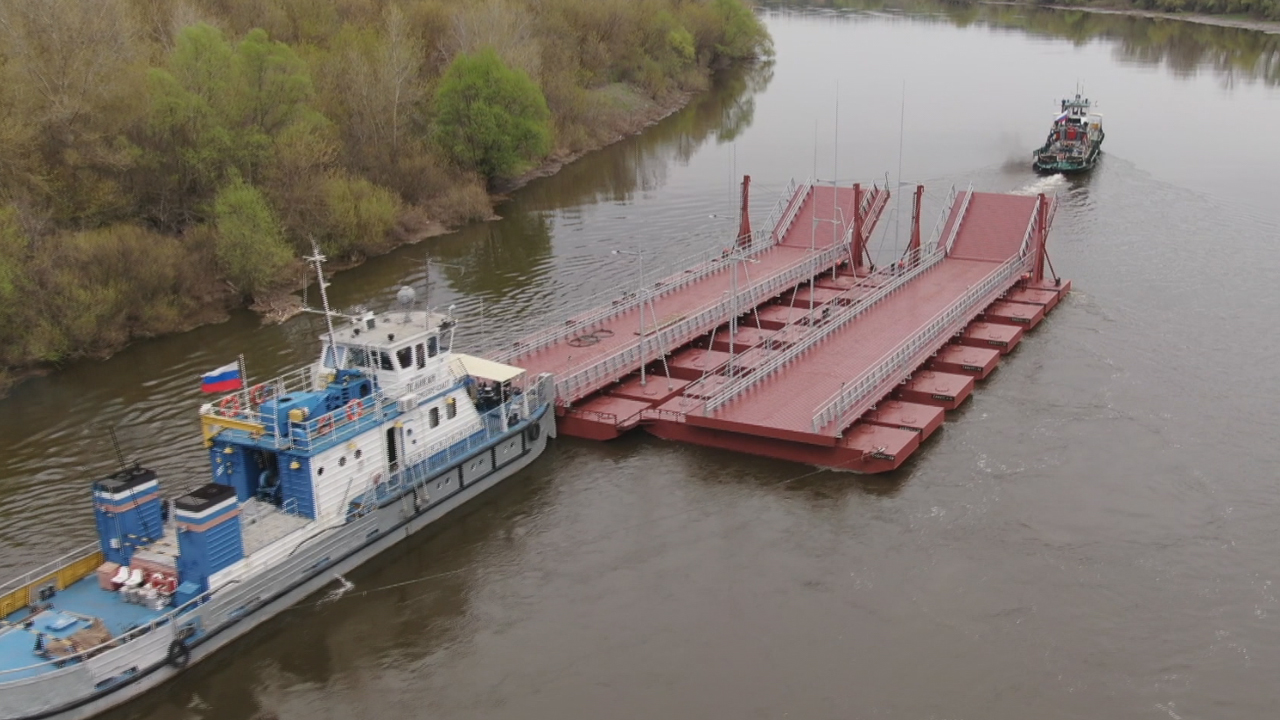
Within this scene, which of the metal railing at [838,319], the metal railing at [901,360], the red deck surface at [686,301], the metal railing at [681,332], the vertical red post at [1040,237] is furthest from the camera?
the vertical red post at [1040,237]

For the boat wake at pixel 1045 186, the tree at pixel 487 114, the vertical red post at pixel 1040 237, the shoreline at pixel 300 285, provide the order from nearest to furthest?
1. the shoreline at pixel 300 285
2. the vertical red post at pixel 1040 237
3. the tree at pixel 487 114
4. the boat wake at pixel 1045 186

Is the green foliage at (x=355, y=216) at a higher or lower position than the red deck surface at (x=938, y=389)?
higher

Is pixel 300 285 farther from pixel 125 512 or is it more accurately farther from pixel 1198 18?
pixel 1198 18

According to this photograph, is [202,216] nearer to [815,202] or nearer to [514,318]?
[514,318]

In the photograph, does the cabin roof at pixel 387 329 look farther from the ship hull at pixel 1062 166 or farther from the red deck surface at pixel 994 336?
the ship hull at pixel 1062 166

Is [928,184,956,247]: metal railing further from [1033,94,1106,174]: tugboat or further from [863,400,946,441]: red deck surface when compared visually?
[1033,94,1106,174]: tugboat

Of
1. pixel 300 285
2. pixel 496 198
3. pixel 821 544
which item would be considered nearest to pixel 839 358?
pixel 821 544

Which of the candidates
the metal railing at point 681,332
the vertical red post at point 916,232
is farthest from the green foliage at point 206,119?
the vertical red post at point 916,232
